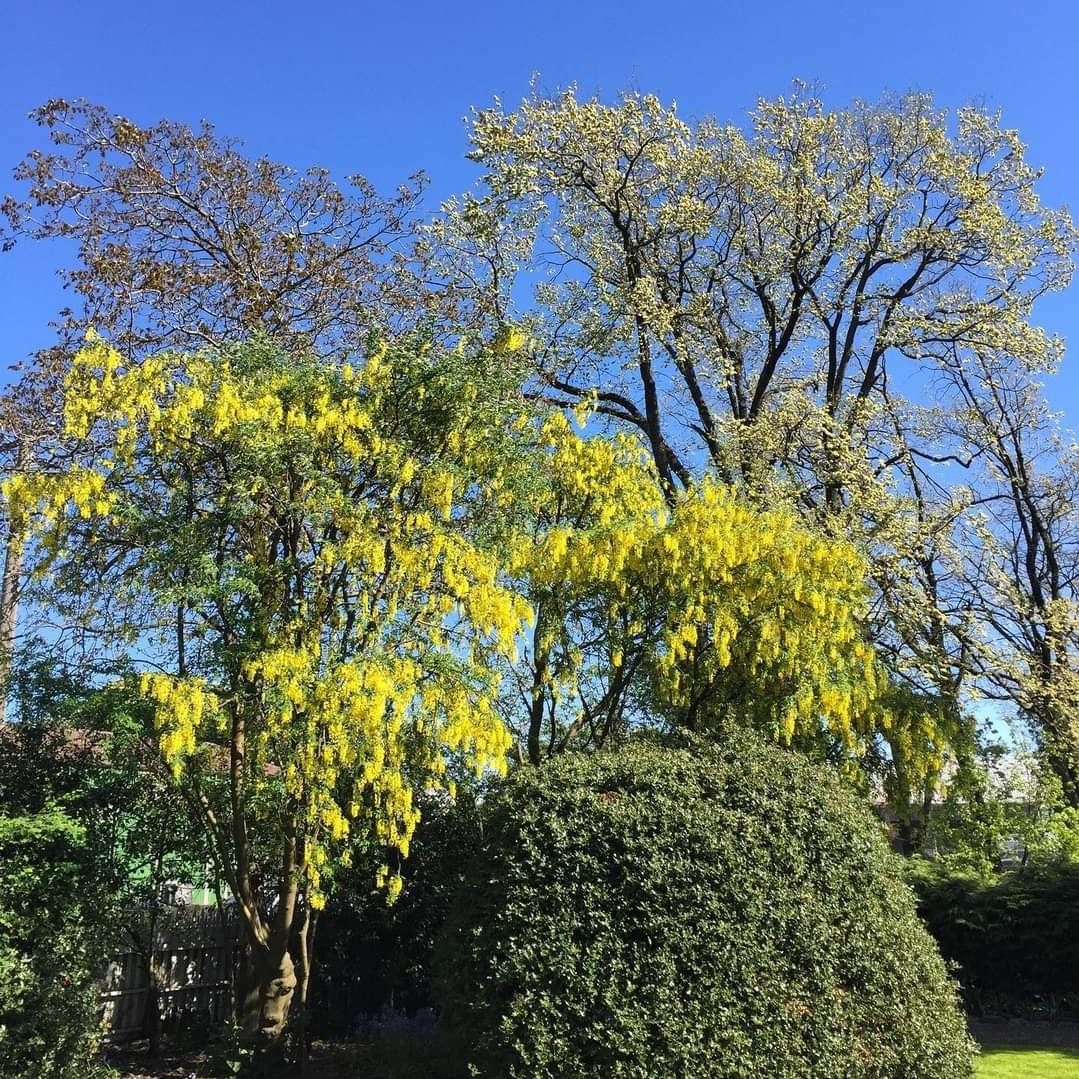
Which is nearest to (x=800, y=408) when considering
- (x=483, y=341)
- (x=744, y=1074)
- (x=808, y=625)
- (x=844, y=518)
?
(x=844, y=518)

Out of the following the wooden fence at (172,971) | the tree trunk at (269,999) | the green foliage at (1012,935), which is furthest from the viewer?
the green foliage at (1012,935)

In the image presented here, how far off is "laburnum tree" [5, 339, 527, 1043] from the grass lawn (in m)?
5.31

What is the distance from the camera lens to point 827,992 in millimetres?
5328

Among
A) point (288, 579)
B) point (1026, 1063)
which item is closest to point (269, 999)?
point (288, 579)

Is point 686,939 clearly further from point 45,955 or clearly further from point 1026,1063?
point 1026,1063

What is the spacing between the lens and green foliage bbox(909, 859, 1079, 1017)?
37.4ft

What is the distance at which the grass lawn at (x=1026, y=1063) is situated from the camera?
26.8 ft

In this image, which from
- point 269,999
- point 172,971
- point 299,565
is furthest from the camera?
point 172,971

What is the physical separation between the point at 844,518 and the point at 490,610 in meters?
6.93

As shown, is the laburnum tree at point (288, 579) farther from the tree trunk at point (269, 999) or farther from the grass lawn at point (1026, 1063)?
the grass lawn at point (1026, 1063)

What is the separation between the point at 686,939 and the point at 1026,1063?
5.73 meters

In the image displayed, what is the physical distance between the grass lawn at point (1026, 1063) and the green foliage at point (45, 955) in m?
7.14

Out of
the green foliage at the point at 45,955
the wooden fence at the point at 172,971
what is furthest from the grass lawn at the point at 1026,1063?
the wooden fence at the point at 172,971

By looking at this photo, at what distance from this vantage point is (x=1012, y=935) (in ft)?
37.7
